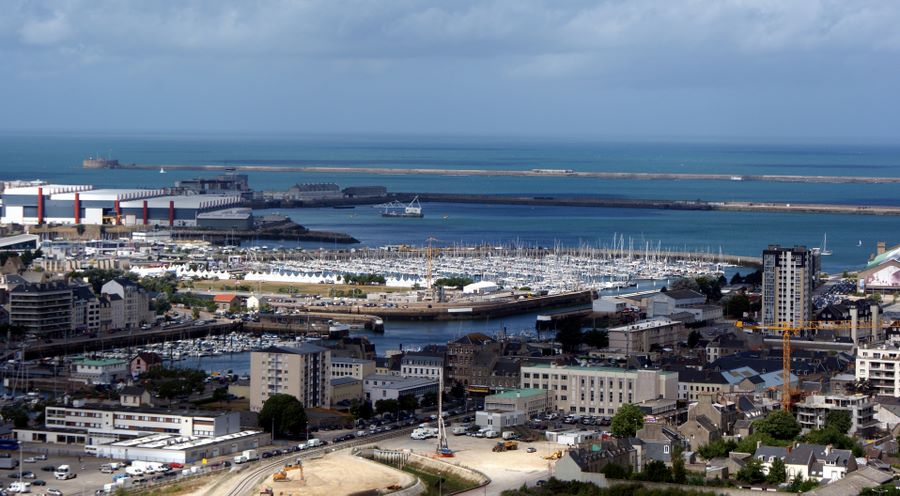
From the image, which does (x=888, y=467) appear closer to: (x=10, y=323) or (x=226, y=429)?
(x=226, y=429)

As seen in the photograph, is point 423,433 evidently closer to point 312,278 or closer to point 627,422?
point 627,422

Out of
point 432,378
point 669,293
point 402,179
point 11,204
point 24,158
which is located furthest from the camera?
point 24,158

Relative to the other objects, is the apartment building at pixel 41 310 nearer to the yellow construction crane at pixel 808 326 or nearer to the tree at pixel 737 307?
the yellow construction crane at pixel 808 326

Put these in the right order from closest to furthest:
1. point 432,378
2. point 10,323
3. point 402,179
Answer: point 432,378 < point 10,323 < point 402,179

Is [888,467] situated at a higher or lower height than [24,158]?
lower

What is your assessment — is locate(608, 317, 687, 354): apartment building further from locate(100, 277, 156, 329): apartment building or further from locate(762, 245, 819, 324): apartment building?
locate(100, 277, 156, 329): apartment building

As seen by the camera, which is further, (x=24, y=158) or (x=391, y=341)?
(x=24, y=158)

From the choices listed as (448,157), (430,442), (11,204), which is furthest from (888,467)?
(448,157)
